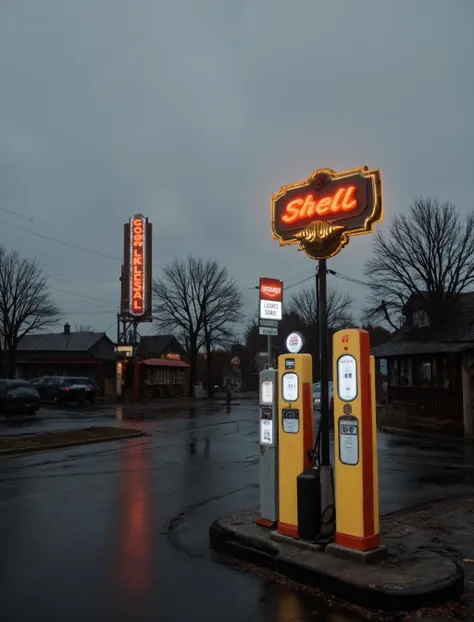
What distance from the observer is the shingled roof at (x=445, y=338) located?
2116 centimetres

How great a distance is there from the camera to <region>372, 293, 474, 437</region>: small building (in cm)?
2036

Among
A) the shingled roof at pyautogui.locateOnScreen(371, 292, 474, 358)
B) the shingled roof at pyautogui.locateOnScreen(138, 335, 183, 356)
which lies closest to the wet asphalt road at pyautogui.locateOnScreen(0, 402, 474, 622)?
the shingled roof at pyautogui.locateOnScreen(371, 292, 474, 358)

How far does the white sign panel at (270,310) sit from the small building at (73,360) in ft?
126

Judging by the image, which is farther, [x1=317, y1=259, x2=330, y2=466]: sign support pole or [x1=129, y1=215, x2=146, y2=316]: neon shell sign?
[x1=129, y1=215, x2=146, y2=316]: neon shell sign

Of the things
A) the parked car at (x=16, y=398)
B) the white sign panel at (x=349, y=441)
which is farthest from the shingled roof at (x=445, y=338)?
the parked car at (x=16, y=398)

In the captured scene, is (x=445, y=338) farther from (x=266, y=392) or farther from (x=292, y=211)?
(x=266, y=392)

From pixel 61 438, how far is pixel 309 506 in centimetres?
1233

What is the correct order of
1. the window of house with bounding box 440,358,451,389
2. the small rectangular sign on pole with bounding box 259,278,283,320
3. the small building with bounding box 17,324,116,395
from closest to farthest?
1. the small rectangular sign on pole with bounding box 259,278,283,320
2. the window of house with bounding box 440,358,451,389
3. the small building with bounding box 17,324,116,395

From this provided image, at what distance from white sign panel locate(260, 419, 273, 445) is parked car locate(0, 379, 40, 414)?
2296 cm

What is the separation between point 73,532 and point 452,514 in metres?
5.21

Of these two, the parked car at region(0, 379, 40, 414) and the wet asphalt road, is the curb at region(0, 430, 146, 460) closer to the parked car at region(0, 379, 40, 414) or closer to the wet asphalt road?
the wet asphalt road

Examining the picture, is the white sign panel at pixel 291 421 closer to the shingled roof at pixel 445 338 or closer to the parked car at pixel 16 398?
the shingled roof at pixel 445 338

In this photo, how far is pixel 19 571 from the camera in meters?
5.88

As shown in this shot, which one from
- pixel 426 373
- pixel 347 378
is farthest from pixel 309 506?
pixel 426 373
